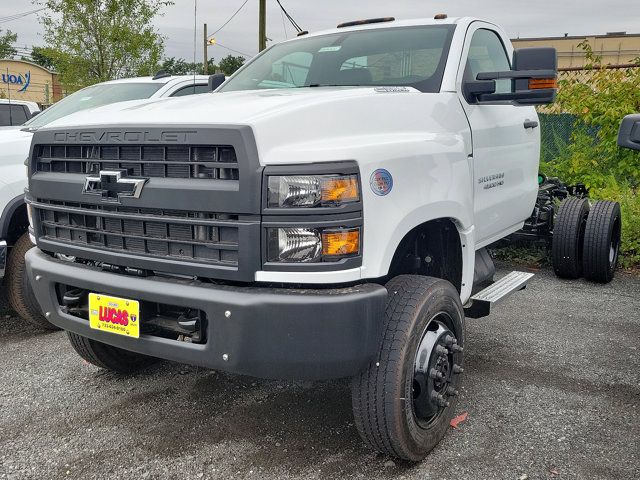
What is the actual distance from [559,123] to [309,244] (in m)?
8.89

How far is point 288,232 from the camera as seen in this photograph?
2350 millimetres

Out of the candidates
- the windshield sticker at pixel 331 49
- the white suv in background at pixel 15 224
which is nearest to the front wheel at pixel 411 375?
the windshield sticker at pixel 331 49

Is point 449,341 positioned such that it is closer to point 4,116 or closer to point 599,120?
point 4,116

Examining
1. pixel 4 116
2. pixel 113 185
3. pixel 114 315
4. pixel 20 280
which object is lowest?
pixel 20 280

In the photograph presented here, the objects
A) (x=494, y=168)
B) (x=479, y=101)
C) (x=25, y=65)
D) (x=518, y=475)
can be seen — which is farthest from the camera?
(x=25, y=65)

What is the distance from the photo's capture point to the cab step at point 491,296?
3498 mm

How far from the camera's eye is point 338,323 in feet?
7.65

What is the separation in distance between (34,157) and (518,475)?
2674 millimetres

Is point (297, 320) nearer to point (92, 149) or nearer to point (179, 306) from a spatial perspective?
point (179, 306)

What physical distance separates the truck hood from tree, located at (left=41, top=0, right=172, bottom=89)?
1490 cm

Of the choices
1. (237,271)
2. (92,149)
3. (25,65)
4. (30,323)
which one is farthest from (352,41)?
(25,65)

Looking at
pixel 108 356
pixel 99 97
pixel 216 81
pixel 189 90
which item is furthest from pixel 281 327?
pixel 99 97

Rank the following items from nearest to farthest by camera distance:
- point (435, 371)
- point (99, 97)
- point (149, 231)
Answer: point (149, 231) < point (435, 371) < point (99, 97)

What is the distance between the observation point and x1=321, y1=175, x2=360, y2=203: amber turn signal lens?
2.33 m
